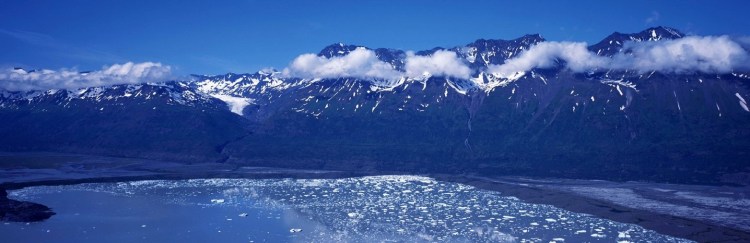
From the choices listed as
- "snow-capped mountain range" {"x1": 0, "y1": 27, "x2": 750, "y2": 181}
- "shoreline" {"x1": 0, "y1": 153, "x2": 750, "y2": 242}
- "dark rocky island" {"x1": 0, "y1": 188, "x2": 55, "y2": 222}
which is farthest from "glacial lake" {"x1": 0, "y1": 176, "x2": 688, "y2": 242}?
"snow-capped mountain range" {"x1": 0, "y1": 27, "x2": 750, "y2": 181}

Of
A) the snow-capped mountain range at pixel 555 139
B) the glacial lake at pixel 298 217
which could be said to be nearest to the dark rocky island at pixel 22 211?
the glacial lake at pixel 298 217

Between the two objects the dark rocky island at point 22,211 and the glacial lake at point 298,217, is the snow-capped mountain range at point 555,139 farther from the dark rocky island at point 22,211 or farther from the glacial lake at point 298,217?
the dark rocky island at point 22,211

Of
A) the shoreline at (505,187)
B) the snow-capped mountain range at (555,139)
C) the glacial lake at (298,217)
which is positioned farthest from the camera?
the snow-capped mountain range at (555,139)

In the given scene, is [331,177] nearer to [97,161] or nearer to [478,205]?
[478,205]

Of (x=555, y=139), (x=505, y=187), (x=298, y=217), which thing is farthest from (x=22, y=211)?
(x=555, y=139)

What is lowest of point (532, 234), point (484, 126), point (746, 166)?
point (532, 234)

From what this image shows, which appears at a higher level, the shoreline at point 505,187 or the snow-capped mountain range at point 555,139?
the snow-capped mountain range at point 555,139

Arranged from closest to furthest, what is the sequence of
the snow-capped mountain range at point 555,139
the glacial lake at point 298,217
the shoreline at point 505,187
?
1. the glacial lake at point 298,217
2. the shoreline at point 505,187
3. the snow-capped mountain range at point 555,139

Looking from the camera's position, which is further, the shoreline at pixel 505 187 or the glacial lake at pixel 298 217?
the shoreline at pixel 505 187

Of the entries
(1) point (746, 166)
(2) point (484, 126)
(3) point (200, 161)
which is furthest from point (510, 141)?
(3) point (200, 161)
